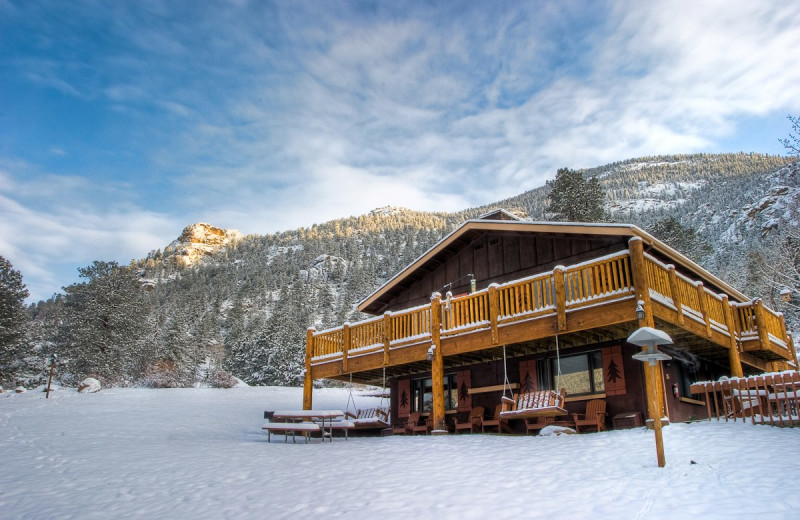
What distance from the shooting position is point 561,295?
12.7 m

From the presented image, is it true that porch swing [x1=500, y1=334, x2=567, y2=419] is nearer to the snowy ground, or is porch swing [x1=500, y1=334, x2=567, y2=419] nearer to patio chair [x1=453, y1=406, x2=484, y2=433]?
the snowy ground

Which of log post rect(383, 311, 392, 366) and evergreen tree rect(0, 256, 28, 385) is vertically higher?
evergreen tree rect(0, 256, 28, 385)

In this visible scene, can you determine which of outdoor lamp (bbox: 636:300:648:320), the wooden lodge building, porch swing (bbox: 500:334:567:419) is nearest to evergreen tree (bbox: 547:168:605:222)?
the wooden lodge building

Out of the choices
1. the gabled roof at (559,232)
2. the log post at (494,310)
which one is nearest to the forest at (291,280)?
the gabled roof at (559,232)

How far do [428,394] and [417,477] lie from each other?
10020mm

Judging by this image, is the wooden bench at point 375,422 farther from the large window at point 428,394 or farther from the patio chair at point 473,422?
the patio chair at point 473,422

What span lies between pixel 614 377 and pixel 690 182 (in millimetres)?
156209

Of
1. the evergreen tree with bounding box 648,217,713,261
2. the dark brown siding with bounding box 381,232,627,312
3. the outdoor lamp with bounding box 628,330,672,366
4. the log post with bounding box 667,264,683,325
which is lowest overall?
the outdoor lamp with bounding box 628,330,672,366

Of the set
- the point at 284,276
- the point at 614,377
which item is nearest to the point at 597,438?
the point at 614,377

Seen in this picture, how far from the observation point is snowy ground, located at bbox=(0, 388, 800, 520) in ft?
22.4

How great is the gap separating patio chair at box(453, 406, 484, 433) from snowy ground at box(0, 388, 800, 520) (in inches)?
72.8

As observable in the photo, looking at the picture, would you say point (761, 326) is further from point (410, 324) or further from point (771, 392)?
point (410, 324)

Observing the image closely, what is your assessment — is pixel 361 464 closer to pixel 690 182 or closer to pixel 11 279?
pixel 11 279

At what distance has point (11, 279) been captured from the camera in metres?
34.3
